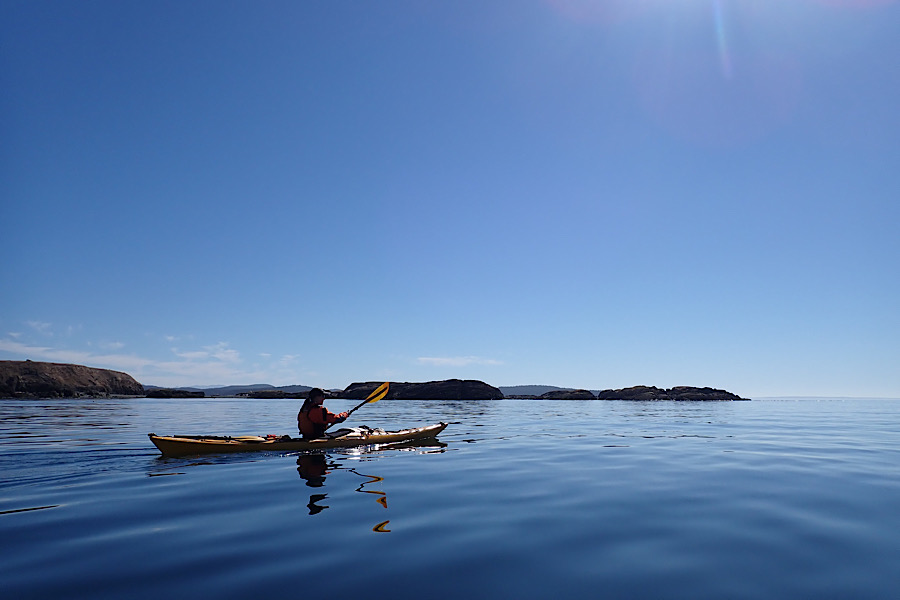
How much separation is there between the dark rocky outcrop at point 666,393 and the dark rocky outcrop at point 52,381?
12632cm

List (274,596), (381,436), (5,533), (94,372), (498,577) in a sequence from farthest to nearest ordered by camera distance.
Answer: (94,372) → (381,436) → (5,533) → (498,577) → (274,596)

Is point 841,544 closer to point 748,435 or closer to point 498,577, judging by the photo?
point 498,577

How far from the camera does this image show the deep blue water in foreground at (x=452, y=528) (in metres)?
4.79

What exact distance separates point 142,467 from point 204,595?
10.4 meters

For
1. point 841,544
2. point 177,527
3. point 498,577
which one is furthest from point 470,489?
point 841,544

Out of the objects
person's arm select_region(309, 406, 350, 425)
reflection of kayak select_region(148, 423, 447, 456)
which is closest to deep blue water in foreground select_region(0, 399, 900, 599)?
reflection of kayak select_region(148, 423, 447, 456)

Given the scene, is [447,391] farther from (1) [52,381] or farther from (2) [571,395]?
(1) [52,381]

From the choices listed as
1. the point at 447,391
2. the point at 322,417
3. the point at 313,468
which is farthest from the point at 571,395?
the point at 313,468

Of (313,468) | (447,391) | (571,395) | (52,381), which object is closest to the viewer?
(313,468)

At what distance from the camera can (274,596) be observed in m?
4.46

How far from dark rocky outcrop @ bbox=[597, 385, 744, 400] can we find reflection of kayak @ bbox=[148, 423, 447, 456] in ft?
301

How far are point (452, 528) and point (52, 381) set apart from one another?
131m

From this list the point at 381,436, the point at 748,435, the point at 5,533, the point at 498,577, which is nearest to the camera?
the point at 498,577

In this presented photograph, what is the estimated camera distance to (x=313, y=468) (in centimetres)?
1273
